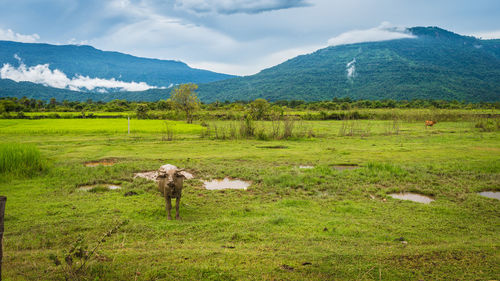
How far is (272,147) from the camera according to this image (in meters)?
20.1

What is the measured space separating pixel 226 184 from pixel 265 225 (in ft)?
14.8

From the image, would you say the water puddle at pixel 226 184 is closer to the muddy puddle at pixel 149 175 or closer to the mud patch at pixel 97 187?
the muddy puddle at pixel 149 175

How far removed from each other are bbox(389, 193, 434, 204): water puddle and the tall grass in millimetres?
12955

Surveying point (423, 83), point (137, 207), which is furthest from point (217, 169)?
point (423, 83)

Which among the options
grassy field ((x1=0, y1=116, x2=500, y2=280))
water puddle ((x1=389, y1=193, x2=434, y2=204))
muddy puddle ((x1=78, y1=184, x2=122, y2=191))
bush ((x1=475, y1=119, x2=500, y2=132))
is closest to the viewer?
grassy field ((x1=0, y1=116, x2=500, y2=280))

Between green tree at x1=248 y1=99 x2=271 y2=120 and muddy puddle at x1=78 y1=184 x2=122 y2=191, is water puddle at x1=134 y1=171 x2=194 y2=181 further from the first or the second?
green tree at x1=248 y1=99 x2=271 y2=120

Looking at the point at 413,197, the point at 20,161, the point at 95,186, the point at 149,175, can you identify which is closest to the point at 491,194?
the point at 413,197

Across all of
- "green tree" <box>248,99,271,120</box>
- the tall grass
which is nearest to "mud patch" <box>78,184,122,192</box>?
the tall grass

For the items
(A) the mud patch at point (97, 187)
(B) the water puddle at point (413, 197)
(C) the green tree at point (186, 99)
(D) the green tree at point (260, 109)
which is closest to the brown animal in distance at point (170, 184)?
(A) the mud patch at point (97, 187)

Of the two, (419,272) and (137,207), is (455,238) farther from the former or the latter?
(137,207)

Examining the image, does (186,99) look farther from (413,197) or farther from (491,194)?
(491,194)

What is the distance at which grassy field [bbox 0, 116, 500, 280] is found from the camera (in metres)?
4.11

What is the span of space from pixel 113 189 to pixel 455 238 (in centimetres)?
952

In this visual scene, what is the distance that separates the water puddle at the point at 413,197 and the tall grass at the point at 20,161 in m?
13.0
